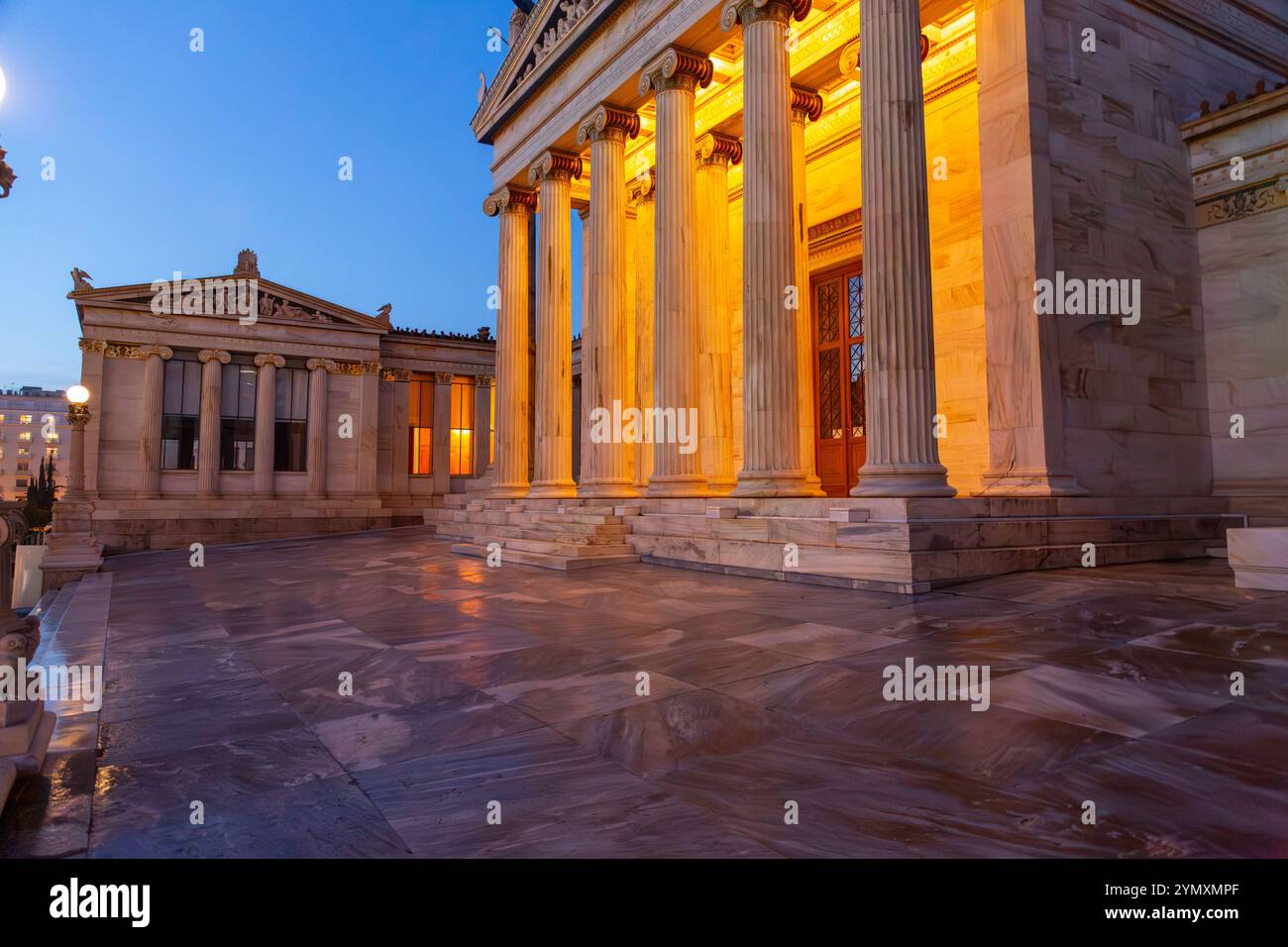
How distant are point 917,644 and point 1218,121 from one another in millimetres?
13856

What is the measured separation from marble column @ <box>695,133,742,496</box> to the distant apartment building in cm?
12432

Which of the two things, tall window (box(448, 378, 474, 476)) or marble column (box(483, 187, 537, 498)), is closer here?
marble column (box(483, 187, 537, 498))

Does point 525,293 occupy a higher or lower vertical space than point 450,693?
higher

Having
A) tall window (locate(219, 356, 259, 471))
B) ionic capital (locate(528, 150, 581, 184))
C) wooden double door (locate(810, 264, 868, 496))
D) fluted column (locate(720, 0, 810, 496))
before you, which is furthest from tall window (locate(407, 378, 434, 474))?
fluted column (locate(720, 0, 810, 496))

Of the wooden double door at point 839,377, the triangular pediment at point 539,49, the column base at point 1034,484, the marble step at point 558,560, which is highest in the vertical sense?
the triangular pediment at point 539,49

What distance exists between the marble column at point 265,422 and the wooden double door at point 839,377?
25872 mm

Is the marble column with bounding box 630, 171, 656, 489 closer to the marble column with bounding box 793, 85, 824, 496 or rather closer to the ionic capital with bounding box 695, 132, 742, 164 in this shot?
the ionic capital with bounding box 695, 132, 742, 164

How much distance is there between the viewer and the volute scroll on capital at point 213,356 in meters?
31.9

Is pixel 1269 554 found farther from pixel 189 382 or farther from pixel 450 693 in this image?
pixel 189 382

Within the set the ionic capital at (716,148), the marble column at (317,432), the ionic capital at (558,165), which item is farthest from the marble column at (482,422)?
the ionic capital at (716,148)

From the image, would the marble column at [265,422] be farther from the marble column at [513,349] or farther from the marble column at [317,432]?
the marble column at [513,349]

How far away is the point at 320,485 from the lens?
3350cm

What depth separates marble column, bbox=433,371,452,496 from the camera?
1494 inches
